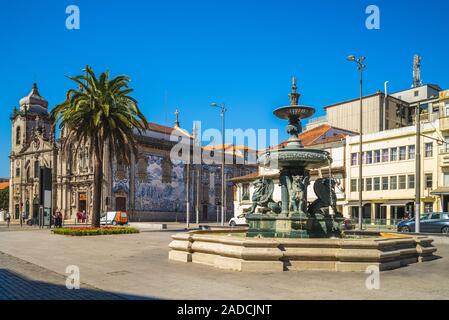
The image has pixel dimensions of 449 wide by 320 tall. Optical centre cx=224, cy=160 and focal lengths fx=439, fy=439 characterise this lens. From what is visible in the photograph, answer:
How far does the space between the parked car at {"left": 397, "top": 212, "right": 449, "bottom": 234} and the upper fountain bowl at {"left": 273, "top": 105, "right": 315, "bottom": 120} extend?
1711 centimetres

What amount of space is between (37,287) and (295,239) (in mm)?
5947

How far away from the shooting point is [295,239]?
10.8 m

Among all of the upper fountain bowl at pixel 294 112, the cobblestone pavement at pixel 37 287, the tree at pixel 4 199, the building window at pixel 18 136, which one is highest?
the building window at pixel 18 136

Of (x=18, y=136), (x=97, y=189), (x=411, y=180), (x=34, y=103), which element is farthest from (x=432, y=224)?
(x=18, y=136)

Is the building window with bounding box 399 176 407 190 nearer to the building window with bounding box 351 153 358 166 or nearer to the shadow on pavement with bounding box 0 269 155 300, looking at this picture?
the building window with bounding box 351 153 358 166

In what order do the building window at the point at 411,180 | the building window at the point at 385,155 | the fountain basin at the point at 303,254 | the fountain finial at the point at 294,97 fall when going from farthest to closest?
the building window at the point at 385,155, the building window at the point at 411,180, the fountain finial at the point at 294,97, the fountain basin at the point at 303,254

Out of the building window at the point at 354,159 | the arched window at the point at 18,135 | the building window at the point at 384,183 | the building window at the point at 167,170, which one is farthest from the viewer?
the arched window at the point at 18,135

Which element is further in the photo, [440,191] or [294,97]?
[440,191]

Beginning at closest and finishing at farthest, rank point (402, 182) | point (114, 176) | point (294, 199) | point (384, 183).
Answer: point (294, 199)
point (402, 182)
point (384, 183)
point (114, 176)

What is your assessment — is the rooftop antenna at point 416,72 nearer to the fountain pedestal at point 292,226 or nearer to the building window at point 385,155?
the building window at point 385,155

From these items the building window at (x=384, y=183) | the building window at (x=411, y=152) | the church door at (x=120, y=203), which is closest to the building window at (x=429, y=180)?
the building window at (x=411, y=152)

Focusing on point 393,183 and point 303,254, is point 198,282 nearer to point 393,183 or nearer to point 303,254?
point 303,254

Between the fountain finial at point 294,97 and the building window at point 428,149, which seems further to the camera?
the building window at point 428,149

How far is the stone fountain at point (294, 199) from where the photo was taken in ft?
44.2
